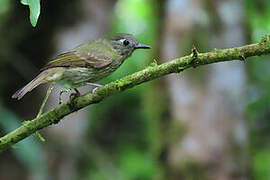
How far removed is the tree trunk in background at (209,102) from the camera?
4.63m

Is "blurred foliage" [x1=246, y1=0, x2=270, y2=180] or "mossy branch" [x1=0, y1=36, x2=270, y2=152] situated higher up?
"mossy branch" [x1=0, y1=36, x2=270, y2=152]

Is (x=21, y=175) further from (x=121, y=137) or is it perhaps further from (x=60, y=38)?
(x=121, y=137)

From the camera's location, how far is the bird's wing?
3295 millimetres

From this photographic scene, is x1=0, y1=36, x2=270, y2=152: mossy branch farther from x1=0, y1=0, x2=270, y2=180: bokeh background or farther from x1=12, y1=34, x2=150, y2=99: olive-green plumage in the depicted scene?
x1=0, y1=0, x2=270, y2=180: bokeh background

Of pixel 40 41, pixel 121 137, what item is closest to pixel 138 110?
pixel 121 137

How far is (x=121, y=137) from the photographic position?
7.82 meters

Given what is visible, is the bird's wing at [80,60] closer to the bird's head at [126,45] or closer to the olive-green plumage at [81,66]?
the olive-green plumage at [81,66]

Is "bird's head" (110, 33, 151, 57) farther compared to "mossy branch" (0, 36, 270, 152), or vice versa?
"bird's head" (110, 33, 151, 57)

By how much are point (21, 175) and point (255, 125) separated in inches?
136

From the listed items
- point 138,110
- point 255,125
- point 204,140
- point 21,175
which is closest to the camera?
point 204,140

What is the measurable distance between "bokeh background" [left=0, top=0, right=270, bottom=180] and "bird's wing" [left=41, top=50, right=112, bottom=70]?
3.20ft

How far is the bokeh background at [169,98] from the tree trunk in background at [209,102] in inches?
0.4

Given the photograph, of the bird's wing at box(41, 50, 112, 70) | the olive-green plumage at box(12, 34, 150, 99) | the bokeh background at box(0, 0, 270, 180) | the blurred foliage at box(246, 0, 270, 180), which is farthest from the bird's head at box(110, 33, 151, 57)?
the blurred foliage at box(246, 0, 270, 180)

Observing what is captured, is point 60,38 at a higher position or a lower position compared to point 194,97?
higher
